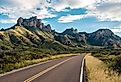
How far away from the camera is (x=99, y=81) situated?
17750mm

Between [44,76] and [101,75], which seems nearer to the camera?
[101,75]

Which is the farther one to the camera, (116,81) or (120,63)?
(120,63)

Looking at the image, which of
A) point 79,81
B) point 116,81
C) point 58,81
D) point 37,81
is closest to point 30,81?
point 37,81

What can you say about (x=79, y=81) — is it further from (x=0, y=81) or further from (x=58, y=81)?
(x=0, y=81)

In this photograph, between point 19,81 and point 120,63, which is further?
point 120,63

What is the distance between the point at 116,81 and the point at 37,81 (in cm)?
528

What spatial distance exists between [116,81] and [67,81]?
332 cm

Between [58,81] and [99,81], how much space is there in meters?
2.67

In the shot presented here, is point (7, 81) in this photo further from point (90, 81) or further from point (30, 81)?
point (90, 81)


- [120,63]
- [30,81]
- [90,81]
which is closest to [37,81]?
[30,81]

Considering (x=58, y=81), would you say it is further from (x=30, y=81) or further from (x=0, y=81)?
(x=0, y=81)

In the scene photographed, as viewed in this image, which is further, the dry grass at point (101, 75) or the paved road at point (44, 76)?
the dry grass at point (101, 75)

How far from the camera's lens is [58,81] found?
696 inches

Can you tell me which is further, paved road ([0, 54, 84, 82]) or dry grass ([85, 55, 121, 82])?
dry grass ([85, 55, 121, 82])
